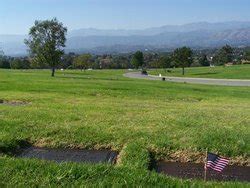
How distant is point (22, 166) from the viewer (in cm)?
847

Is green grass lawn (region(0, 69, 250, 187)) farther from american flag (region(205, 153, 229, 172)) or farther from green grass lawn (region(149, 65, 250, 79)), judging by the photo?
green grass lawn (region(149, 65, 250, 79))

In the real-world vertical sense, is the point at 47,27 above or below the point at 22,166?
above

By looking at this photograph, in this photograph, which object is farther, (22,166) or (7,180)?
(22,166)

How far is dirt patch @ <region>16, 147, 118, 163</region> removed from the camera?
37.4 ft

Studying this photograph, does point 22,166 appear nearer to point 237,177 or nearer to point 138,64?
point 237,177

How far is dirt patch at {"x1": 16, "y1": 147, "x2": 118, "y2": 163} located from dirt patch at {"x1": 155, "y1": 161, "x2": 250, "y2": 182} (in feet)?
3.97

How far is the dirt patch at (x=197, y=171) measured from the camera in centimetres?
1017

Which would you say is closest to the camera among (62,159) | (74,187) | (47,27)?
(74,187)

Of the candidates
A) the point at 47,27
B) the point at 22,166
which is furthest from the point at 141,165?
the point at 47,27

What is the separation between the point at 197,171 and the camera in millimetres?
10695

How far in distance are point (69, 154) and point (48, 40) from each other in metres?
51.6

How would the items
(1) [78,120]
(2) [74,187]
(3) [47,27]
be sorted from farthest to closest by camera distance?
(3) [47,27], (1) [78,120], (2) [74,187]

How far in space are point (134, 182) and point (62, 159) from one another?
388cm

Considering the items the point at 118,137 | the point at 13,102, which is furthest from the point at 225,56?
the point at 118,137
